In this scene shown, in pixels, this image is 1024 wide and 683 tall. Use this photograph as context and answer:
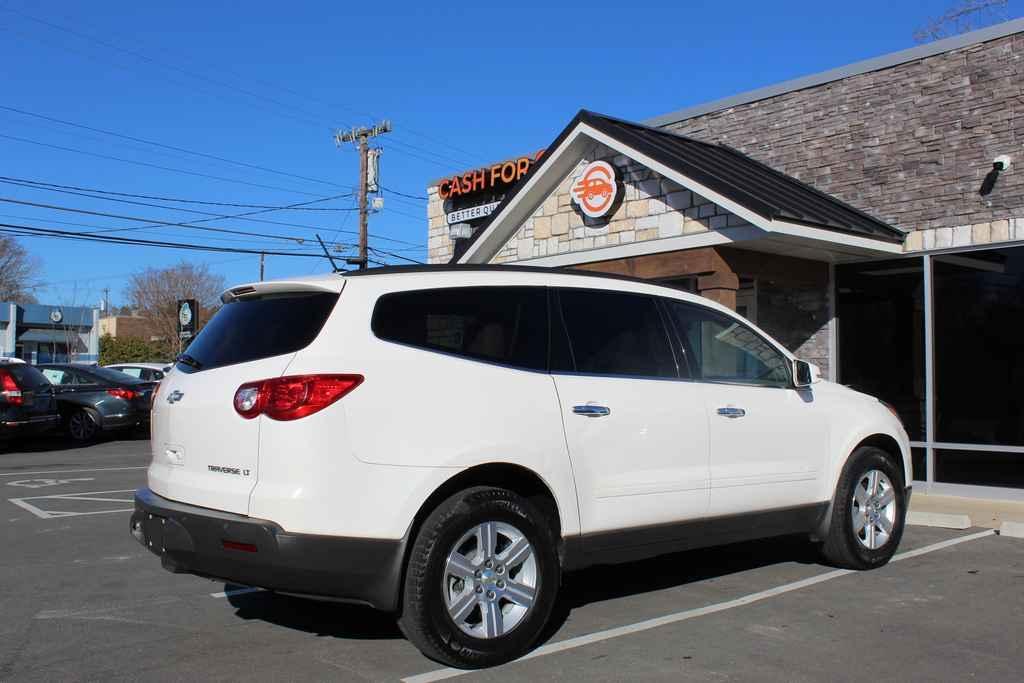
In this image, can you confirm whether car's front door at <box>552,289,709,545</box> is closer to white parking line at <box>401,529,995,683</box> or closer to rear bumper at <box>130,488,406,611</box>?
white parking line at <box>401,529,995,683</box>

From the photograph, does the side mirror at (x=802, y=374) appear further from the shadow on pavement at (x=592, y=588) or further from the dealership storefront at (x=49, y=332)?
the dealership storefront at (x=49, y=332)

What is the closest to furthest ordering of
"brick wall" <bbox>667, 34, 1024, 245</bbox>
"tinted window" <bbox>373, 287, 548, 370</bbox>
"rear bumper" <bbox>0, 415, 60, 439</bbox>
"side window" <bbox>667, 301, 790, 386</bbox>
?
"tinted window" <bbox>373, 287, 548, 370</bbox>, "side window" <bbox>667, 301, 790, 386</bbox>, "brick wall" <bbox>667, 34, 1024, 245</bbox>, "rear bumper" <bbox>0, 415, 60, 439</bbox>

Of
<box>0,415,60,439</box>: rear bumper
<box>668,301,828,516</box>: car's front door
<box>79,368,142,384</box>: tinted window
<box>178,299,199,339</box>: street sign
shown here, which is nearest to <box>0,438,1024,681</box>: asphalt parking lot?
<box>668,301,828,516</box>: car's front door

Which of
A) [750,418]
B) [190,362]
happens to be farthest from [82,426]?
[750,418]

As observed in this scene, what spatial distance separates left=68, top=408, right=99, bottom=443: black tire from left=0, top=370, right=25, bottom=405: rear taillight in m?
2.24

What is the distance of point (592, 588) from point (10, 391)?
1356cm

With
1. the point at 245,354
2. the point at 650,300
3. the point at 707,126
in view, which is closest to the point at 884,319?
the point at 707,126

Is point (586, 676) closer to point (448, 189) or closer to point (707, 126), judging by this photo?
point (707, 126)

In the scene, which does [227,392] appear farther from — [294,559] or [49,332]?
[49,332]

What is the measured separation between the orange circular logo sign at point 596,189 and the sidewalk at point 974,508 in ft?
16.3

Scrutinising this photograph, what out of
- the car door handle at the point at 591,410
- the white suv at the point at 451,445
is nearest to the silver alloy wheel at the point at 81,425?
the white suv at the point at 451,445

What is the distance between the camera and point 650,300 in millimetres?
5723

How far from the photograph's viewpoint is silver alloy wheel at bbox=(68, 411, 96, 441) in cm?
1848

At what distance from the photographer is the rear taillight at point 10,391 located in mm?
16094
